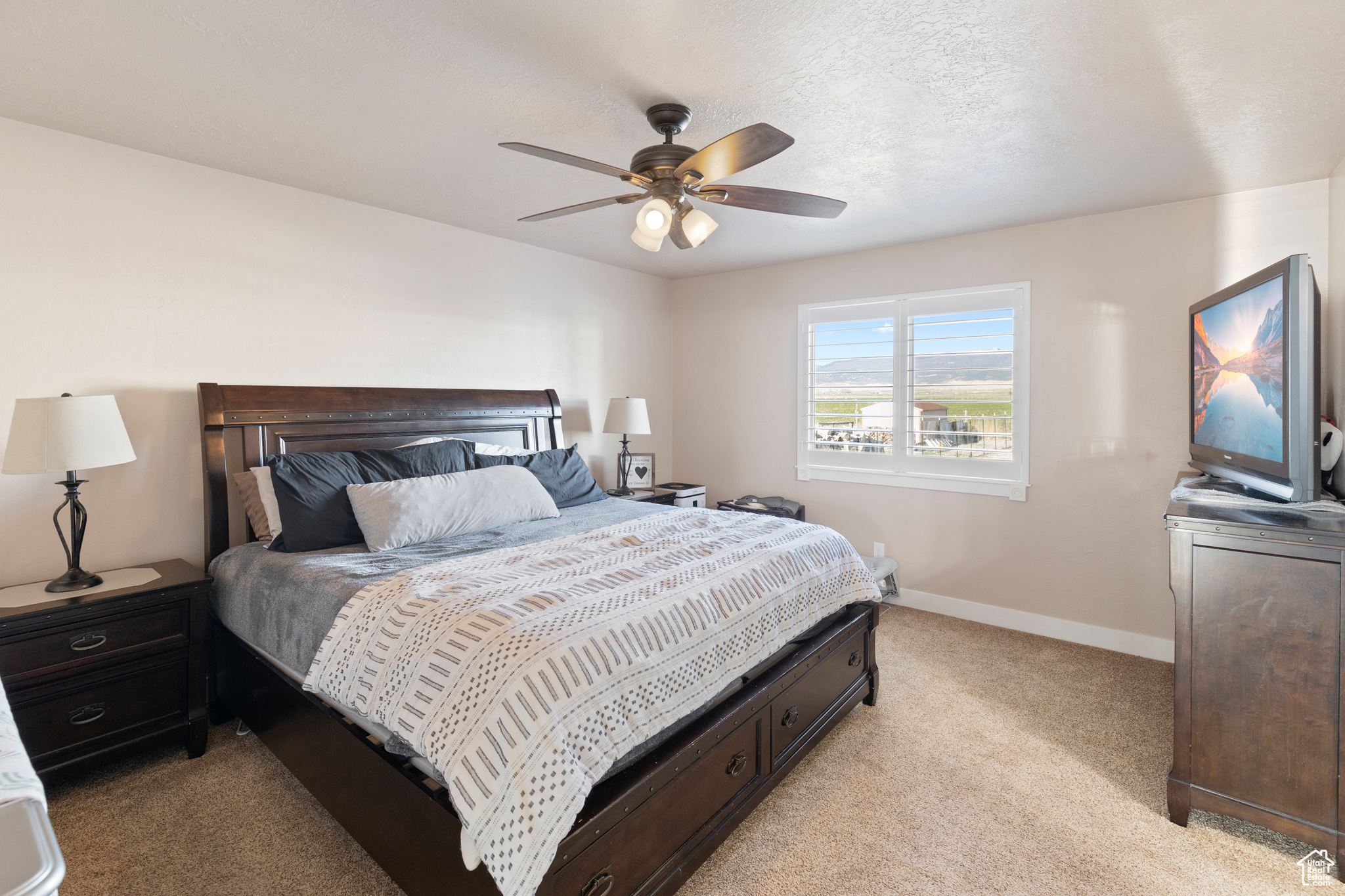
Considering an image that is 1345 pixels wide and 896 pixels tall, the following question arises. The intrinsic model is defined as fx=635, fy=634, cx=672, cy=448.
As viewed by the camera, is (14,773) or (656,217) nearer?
(14,773)

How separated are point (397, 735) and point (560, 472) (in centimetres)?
203

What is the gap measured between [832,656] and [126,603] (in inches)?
103

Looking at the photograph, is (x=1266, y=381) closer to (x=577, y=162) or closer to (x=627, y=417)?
(x=577, y=162)

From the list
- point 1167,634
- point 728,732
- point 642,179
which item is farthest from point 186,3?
point 1167,634

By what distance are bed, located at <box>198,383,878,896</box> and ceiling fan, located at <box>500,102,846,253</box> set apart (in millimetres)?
1282

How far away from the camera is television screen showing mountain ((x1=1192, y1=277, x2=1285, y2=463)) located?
2.01 meters

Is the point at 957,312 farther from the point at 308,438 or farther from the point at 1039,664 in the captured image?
the point at 308,438

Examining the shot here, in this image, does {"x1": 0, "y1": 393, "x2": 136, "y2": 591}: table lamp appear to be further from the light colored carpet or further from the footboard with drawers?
the light colored carpet

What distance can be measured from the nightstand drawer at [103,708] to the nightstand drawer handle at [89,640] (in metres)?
0.11

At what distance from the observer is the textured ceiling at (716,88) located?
5.69ft

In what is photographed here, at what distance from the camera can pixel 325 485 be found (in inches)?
106

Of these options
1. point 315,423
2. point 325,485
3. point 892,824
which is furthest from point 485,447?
point 892,824

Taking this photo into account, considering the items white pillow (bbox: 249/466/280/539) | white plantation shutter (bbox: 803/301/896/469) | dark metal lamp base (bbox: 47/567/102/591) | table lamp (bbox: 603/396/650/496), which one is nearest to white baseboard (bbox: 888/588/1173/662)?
white plantation shutter (bbox: 803/301/896/469)

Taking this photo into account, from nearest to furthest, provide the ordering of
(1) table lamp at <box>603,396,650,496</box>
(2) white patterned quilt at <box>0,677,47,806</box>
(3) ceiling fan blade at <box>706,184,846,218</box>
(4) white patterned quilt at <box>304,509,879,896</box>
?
(2) white patterned quilt at <box>0,677,47,806</box> → (4) white patterned quilt at <box>304,509,879,896</box> → (3) ceiling fan blade at <box>706,184,846,218</box> → (1) table lamp at <box>603,396,650,496</box>
